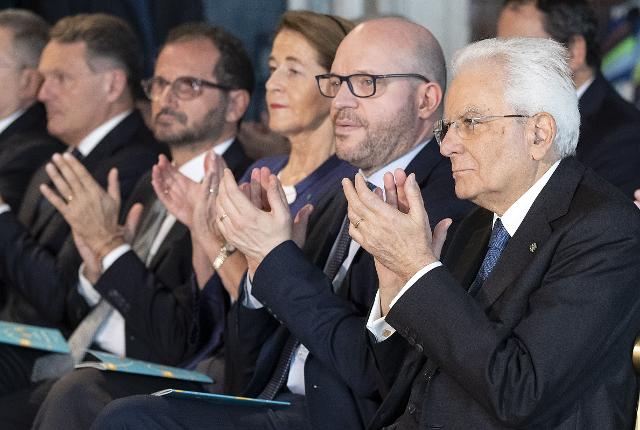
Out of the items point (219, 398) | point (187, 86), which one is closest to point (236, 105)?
point (187, 86)

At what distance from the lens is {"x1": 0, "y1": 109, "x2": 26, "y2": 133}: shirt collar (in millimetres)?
5141

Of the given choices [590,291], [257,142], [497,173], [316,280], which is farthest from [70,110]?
[590,291]

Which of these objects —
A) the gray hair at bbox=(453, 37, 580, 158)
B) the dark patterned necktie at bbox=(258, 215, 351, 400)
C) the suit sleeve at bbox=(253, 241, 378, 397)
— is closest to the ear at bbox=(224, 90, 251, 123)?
the dark patterned necktie at bbox=(258, 215, 351, 400)

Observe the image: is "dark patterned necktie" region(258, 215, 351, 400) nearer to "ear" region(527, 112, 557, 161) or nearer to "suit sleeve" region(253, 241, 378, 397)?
"suit sleeve" region(253, 241, 378, 397)

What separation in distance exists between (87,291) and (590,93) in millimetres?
1877

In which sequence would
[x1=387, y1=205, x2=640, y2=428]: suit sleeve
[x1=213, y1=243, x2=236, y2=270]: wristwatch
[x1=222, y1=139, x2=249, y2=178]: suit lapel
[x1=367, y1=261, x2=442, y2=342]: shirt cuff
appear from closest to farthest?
[x1=387, y1=205, x2=640, y2=428]: suit sleeve < [x1=367, y1=261, x2=442, y2=342]: shirt cuff < [x1=213, y1=243, x2=236, y2=270]: wristwatch < [x1=222, y1=139, x2=249, y2=178]: suit lapel

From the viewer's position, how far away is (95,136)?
471 cm

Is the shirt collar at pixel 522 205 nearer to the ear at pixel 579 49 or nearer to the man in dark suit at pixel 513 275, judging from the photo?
the man in dark suit at pixel 513 275

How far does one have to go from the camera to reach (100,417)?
9.14 feet

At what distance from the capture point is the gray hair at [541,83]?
2.53 metres

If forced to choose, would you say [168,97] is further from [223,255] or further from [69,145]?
[223,255]

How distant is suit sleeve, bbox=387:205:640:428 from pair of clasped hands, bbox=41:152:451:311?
0.13 metres

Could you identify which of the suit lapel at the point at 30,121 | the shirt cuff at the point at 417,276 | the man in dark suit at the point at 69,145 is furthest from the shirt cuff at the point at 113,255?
the shirt cuff at the point at 417,276

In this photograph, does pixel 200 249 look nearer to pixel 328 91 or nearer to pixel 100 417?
pixel 328 91
